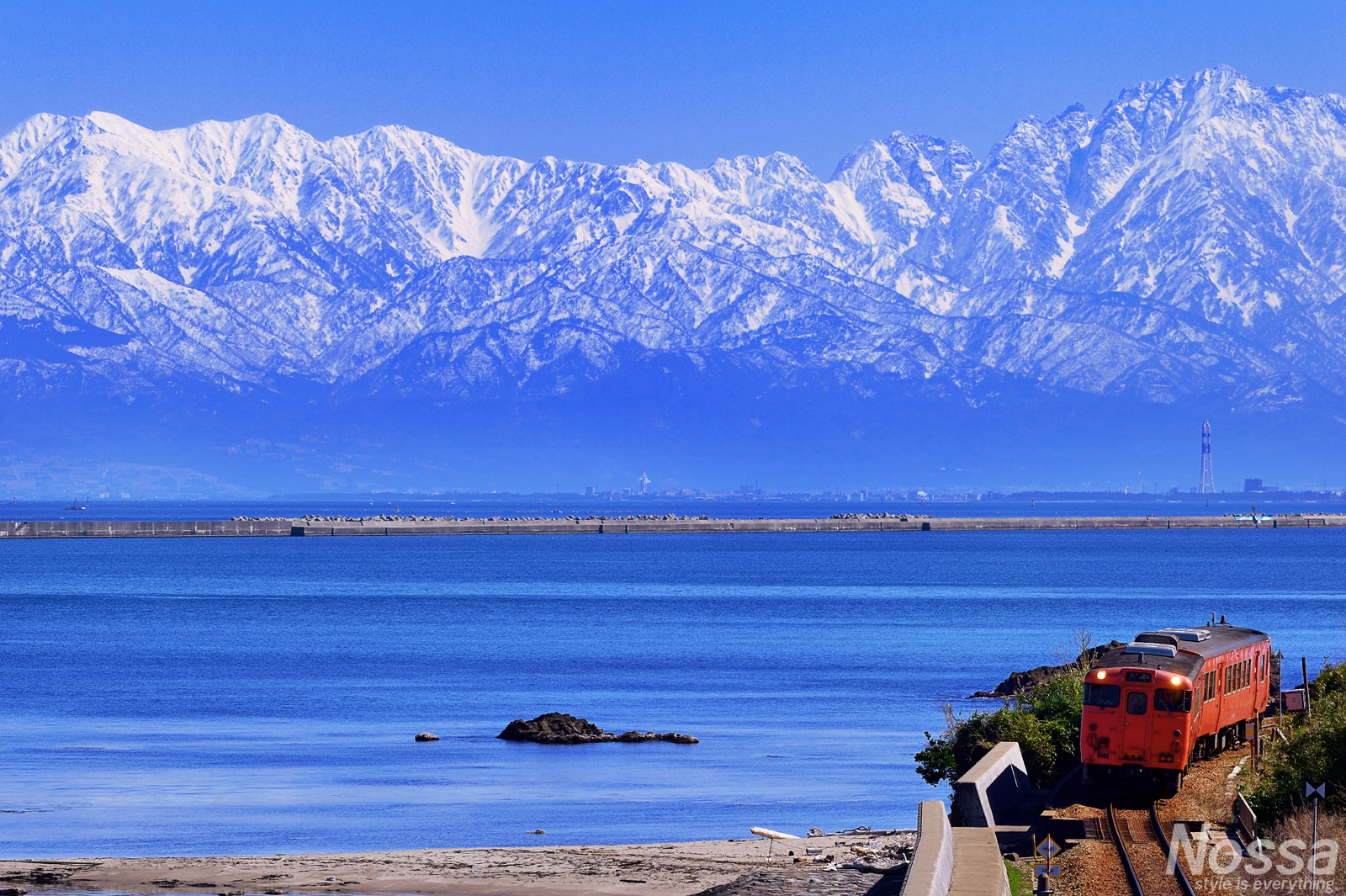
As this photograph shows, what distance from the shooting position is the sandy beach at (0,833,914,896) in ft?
86.0

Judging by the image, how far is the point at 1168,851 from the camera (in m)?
23.6

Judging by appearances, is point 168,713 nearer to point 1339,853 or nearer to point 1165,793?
point 1165,793

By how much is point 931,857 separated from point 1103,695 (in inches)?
386

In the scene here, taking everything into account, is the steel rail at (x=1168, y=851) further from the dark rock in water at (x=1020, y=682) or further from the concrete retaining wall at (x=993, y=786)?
the dark rock in water at (x=1020, y=682)

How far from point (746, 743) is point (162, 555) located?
147892mm

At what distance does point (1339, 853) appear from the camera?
20.2 m

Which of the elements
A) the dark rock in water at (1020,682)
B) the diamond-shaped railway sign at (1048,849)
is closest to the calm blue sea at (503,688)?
the dark rock in water at (1020,682)

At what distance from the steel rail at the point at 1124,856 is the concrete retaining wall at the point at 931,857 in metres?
2.31

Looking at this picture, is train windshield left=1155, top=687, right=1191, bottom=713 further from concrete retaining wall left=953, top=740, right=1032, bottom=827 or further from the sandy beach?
the sandy beach

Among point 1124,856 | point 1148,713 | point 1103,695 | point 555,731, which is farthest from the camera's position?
point 555,731

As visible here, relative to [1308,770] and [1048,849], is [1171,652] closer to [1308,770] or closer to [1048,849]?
[1308,770]

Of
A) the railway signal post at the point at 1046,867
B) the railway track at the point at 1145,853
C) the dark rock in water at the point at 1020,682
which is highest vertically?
the railway signal post at the point at 1046,867

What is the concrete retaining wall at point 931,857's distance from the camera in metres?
18.6

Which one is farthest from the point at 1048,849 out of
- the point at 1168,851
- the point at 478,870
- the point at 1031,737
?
the point at 478,870
